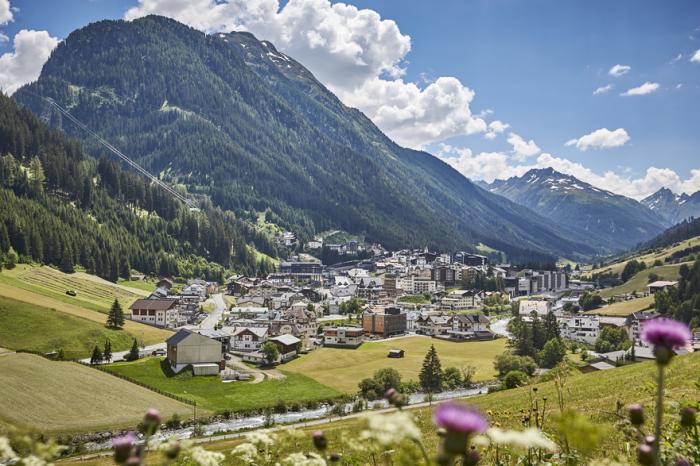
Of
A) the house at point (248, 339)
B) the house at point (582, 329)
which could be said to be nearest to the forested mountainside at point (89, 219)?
the house at point (248, 339)

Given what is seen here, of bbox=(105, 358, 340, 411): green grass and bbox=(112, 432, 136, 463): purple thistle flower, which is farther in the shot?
bbox=(105, 358, 340, 411): green grass

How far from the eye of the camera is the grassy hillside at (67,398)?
47.8m

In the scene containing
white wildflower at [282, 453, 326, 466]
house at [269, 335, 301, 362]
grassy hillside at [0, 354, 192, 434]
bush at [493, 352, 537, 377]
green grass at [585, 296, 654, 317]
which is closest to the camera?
white wildflower at [282, 453, 326, 466]

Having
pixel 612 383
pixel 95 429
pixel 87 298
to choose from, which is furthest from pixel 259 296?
pixel 612 383

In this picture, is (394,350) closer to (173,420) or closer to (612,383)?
(173,420)

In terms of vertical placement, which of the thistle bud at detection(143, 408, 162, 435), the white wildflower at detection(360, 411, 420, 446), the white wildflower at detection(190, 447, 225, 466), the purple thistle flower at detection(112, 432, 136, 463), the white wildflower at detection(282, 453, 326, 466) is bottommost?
the white wildflower at detection(282, 453, 326, 466)

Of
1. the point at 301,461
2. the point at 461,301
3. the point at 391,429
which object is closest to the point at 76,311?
the point at 301,461

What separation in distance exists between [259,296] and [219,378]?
241 feet

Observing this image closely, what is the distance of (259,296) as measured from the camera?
480 feet

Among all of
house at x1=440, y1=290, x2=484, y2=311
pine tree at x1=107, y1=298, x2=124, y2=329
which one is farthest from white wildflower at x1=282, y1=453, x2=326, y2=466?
house at x1=440, y1=290, x2=484, y2=311

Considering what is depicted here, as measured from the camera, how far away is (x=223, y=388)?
68.2m

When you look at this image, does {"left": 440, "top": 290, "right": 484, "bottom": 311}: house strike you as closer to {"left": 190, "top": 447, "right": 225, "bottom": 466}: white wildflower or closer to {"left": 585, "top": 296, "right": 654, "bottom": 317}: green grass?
{"left": 585, "top": 296, "right": 654, "bottom": 317}: green grass

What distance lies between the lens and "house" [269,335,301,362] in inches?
3458

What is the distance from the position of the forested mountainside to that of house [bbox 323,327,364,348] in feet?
208
